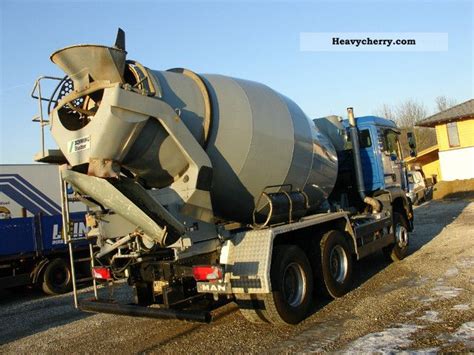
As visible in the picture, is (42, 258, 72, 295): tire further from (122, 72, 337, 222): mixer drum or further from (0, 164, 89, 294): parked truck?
(122, 72, 337, 222): mixer drum

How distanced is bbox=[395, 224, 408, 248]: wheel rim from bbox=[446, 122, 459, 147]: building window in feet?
73.2

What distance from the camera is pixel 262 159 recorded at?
6754 mm

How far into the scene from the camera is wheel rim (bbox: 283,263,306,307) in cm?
675

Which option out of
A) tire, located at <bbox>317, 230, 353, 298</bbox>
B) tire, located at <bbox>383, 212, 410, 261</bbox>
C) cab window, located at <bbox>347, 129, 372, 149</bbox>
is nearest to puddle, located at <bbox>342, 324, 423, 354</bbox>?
tire, located at <bbox>317, 230, 353, 298</bbox>

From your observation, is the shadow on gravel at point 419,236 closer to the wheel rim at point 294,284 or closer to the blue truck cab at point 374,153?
the wheel rim at point 294,284

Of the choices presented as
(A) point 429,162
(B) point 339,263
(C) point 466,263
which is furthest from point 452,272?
(A) point 429,162

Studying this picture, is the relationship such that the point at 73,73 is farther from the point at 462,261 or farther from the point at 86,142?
the point at 462,261

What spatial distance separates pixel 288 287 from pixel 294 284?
176 millimetres

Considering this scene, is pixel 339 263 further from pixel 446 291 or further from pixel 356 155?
pixel 356 155

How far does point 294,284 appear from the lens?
6.96m

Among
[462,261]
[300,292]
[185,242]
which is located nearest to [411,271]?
[462,261]

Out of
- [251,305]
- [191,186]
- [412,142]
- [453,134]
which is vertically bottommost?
[251,305]

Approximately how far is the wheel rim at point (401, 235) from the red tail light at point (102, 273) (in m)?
6.83

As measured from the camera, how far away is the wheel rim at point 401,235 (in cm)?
1106
